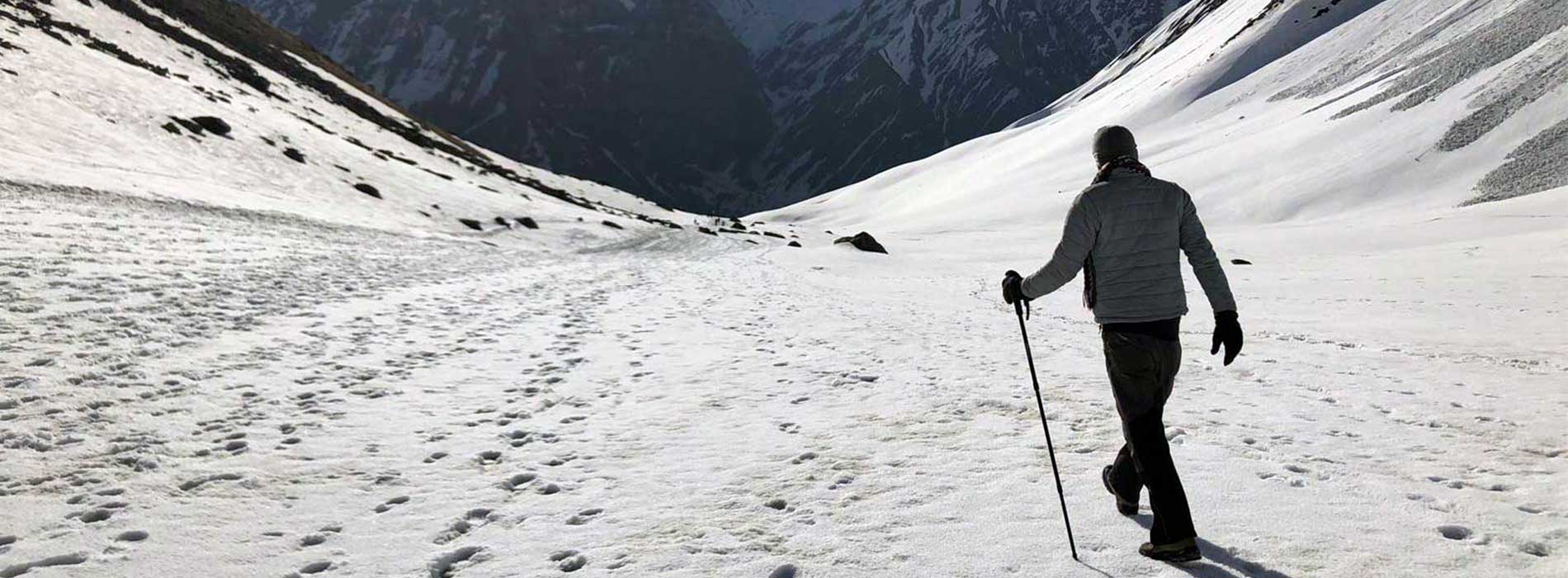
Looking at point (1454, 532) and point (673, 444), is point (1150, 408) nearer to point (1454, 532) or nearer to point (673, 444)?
point (1454, 532)

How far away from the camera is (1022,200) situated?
59.7 m

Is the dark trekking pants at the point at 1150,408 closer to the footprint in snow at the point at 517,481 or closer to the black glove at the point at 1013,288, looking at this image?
the black glove at the point at 1013,288

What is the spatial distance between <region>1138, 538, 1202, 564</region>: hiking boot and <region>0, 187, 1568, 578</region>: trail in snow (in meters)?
0.10

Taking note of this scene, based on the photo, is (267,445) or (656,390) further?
(656,390)

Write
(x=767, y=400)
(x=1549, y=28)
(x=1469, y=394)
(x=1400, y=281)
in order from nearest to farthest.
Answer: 1. (x=1469, y=394)
2. (x=767, y=400)
3. (x=1400, y=281)
4. (x=1549, y=28)

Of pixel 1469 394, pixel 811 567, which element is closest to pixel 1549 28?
pixel 1469 394

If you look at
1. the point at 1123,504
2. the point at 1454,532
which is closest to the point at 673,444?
the point at 1123,504

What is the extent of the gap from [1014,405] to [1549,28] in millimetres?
57050

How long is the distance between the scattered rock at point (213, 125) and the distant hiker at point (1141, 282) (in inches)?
1726

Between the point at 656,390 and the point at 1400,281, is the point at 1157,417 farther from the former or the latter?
the point at 1400,281

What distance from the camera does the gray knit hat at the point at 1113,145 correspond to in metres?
4.81

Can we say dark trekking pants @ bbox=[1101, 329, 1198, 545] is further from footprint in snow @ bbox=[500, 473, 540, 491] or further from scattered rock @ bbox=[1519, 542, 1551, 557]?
footprint in snow @ bbox=[500, 473, 540, 491]

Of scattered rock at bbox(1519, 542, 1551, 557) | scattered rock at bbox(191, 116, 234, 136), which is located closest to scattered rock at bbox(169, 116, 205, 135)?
scattered rock at bbox(191, 116, 234, 136)

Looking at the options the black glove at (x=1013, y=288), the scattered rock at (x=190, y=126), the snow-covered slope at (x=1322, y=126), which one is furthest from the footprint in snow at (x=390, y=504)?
the snow-covered slope at (x=1322, y=126)
